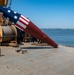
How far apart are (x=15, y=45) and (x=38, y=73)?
10.2 m

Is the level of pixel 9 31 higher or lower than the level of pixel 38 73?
higher

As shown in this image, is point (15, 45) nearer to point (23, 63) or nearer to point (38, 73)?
point (23, 63)

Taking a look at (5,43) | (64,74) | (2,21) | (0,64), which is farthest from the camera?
(2,21)

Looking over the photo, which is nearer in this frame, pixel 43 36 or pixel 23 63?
pixel 23 63

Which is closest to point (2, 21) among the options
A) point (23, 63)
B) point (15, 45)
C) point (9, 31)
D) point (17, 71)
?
point (9, 31)

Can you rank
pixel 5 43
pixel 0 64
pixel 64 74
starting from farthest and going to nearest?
1. pixel 5 43
2. pixel 0 64
3. pixel 64 74

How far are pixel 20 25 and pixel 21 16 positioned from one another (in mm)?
839

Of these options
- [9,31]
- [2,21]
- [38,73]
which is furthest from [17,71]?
[2,21]

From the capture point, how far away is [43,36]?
65.2ft

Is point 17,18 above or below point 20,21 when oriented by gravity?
above

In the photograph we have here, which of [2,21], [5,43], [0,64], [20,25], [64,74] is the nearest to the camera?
[64,74]

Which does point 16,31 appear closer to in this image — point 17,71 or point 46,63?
point 46,63

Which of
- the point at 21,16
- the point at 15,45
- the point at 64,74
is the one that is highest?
the point at 21,16

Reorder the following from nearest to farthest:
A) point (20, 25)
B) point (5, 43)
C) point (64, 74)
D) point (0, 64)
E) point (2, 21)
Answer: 1. point (64, 74)
2. point (0, 64)
3. point (20, 25)
4. point (5, 43)
5. point (2, 21)
